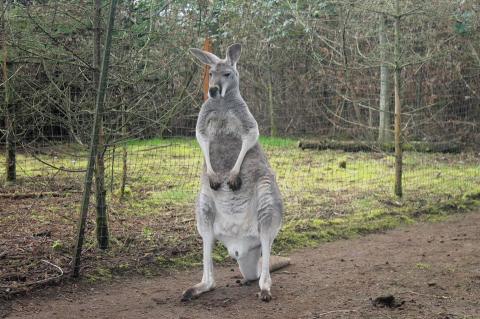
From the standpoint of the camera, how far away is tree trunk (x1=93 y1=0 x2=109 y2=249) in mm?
4836

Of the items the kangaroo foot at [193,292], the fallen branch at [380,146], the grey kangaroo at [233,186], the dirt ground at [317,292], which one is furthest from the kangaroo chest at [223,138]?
the fallen branch at [380,146]

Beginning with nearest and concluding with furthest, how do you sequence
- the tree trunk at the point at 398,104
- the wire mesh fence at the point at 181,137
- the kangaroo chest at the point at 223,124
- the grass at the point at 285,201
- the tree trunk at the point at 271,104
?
1. the kangaroo chest at the point at 223,124
2. the wire mesh fence at the point at 181,137
3. the grass at the point at 285,201
4. the tree trunk at the point at 398,104
5. the tree trunk at the point at 271,104

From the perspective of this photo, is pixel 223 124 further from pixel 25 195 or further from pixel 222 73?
pixel 25 195

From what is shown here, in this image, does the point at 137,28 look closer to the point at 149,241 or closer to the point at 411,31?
the point at 149,241

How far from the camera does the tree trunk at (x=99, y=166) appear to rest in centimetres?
484

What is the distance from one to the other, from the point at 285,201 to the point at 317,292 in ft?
10.2

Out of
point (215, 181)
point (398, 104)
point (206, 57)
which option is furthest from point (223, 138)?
point (398, 104)

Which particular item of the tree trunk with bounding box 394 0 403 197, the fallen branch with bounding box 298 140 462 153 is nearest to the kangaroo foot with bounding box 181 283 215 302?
the tree trunk with bounding box 394 0 403 197

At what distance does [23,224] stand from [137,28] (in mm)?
2386

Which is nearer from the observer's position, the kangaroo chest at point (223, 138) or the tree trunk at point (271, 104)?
the kangaroo chest at point (223, 138)

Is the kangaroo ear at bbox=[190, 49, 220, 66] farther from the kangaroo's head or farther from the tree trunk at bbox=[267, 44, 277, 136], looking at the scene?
the tree trunk at bbox=[267, 44, 277, 136]

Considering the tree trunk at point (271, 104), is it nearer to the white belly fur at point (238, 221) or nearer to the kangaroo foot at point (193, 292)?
the white belly fur at point (238, 221)

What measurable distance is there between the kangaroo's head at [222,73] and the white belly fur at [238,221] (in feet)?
2.49

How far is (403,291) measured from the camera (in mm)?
4434
